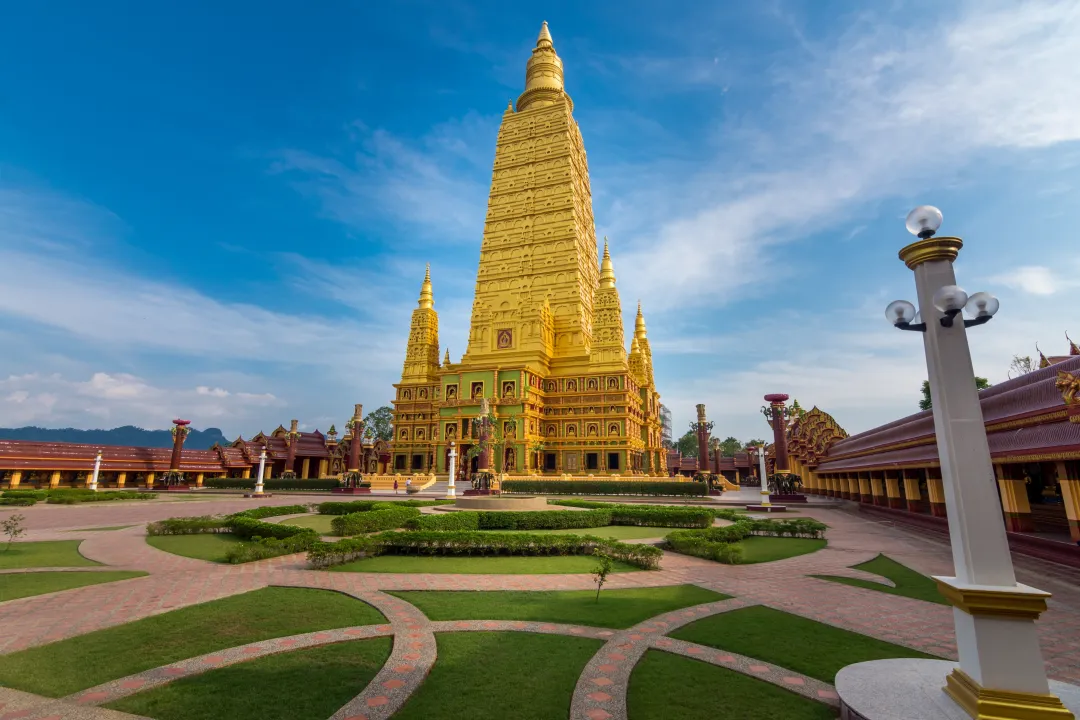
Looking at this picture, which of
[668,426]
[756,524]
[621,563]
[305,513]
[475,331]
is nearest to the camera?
[621,563]

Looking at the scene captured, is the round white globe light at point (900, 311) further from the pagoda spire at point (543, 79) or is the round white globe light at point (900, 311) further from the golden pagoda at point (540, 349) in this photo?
the pagoda spire at point (543, 79)

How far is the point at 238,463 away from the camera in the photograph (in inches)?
1977

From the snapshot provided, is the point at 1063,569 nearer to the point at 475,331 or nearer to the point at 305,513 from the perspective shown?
the point at 305,513

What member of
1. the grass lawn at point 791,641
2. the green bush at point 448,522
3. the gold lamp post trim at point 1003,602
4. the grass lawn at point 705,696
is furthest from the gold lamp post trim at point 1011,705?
the green bush at point 448,522

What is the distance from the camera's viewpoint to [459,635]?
6102 millimetres

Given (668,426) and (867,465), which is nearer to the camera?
(867,465)

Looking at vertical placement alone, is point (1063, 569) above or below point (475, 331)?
below

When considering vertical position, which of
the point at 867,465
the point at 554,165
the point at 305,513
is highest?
the point at 554,165

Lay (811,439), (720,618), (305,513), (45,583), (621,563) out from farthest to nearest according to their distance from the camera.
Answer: (811,439) → (305,513) → (621,563) → (45,583) → (720,618)

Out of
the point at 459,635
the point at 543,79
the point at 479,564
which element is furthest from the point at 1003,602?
the point at 543,79

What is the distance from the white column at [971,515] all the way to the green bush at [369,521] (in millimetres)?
13444

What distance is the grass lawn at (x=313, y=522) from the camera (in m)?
16.5

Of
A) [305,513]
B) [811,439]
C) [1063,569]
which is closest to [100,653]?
[1063,569]

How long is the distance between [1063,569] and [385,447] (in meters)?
53.4
